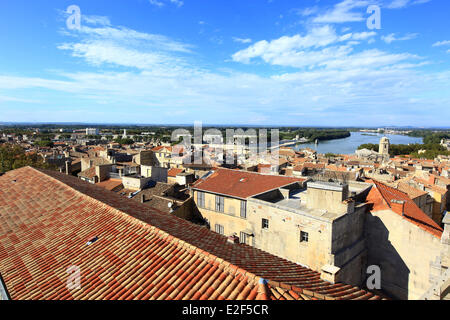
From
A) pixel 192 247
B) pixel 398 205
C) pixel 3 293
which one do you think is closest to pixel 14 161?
pixel 3 293

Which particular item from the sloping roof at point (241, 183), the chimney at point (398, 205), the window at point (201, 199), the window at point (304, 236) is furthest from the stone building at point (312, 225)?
the window at point (201, 199)

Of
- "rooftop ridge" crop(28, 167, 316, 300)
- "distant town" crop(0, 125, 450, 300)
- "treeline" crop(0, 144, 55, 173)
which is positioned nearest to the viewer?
"rooftop ridge" crop(28, 167, 316, 300)

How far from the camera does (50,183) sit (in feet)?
39.8

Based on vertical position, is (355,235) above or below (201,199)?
below

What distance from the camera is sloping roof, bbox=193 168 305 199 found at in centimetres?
1845

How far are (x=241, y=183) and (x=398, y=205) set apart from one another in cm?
970

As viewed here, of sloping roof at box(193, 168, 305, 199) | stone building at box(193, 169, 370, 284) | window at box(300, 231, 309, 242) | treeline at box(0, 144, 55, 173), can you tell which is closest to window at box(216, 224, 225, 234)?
stone building at box(193, 169, 370, 284)

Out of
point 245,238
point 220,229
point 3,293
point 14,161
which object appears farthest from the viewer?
point 14,161

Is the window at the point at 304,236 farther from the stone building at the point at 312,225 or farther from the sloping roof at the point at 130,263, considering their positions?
the sloping roof at the point at 130,263

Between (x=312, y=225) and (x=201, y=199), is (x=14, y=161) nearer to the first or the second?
(x=201, y=199)

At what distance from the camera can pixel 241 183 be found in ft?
65.4

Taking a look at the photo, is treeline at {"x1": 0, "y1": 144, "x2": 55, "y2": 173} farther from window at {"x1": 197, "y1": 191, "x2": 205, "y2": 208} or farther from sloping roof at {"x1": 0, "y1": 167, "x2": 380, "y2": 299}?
sloping roof at {"x1": 0, "y1": 167, "x2": 380, "y2": 299}

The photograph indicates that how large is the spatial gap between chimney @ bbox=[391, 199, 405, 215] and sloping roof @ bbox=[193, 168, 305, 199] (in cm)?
599
